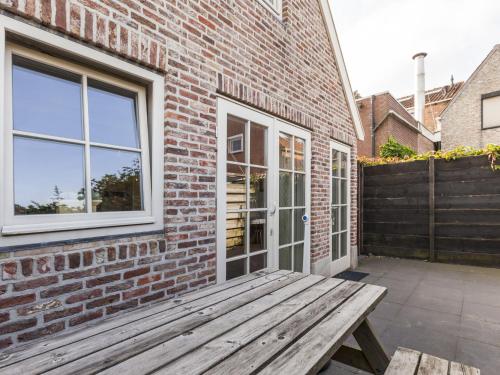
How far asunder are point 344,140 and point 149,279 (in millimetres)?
4101

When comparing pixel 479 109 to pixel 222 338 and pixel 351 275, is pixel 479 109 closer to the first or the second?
pixel 351 275

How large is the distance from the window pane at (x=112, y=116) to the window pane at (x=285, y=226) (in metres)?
2.02

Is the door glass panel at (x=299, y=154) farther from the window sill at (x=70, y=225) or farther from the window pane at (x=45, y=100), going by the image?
the window pane at (x=45, y=100)

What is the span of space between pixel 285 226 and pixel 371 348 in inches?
73.5

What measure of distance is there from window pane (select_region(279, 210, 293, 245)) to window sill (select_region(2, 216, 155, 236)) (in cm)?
184

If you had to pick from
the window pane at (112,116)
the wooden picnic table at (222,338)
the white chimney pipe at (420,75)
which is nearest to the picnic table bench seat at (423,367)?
the wooden picnic table at (222,338)

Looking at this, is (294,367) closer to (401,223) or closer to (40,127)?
(40,127)

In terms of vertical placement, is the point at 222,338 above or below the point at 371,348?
above

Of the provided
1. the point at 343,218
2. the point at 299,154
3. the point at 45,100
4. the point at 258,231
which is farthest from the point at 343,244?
the point at 45,100

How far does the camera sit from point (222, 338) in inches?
44.9

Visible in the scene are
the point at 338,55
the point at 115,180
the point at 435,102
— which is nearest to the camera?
the point at 115,180

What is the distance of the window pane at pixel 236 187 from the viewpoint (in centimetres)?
269

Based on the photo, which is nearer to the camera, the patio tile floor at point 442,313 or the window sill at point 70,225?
the window sill at point 70,225

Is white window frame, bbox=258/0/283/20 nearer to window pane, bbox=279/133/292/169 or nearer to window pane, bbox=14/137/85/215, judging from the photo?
window pane, bbox=279/133/292/169
